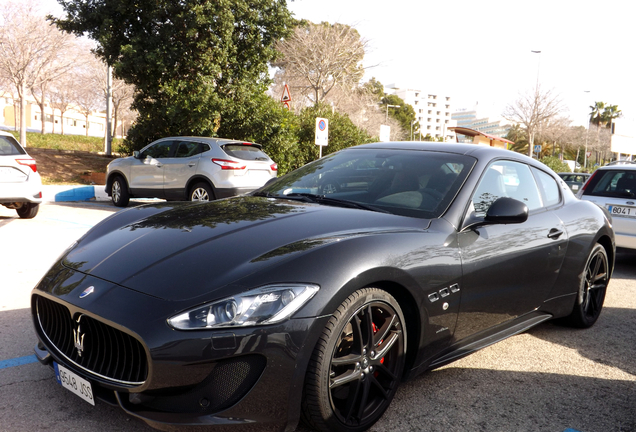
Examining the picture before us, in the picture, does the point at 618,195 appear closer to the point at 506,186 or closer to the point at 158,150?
the point at 506,186

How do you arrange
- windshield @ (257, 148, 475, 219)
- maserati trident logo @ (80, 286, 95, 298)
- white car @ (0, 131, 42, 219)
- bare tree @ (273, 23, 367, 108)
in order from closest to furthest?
maserati trident logo @ (80, 286, 95, 298) → windshield @ (257, 148, 475, 219) → white car @ (0, 131, 42, 219) → bare tree @ (273, 23, 367, 108)

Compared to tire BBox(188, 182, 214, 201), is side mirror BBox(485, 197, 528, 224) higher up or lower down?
higher up

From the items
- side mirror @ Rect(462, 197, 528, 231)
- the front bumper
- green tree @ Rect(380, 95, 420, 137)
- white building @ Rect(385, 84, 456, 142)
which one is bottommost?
the front bumper

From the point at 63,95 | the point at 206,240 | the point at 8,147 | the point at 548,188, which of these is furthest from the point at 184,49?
the point at 63,95

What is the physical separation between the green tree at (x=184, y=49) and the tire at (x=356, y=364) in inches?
560

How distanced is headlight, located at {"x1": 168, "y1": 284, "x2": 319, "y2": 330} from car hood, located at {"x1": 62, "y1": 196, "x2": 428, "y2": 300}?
10cm

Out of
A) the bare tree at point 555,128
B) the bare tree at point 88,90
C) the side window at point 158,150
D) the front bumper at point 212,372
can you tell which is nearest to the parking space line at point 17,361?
the front bumper at point 212,372

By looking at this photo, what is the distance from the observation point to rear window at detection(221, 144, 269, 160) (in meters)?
11.4

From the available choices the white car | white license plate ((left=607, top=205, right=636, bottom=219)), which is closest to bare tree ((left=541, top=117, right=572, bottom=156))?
white license plate ((left=607, top=205, right=636, bottom=219))

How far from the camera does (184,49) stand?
53.8 ft

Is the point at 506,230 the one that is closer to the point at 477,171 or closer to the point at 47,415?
the point at 477,171

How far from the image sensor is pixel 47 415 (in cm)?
260

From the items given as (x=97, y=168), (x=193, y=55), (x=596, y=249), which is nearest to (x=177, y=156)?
(x=193, y=55)

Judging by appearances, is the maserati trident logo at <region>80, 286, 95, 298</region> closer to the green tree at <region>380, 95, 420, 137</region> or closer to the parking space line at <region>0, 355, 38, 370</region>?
the parking space line at <region>0, 355, 38, 370</region>
